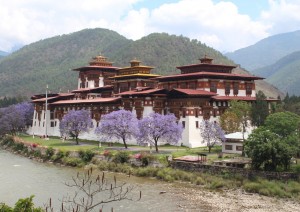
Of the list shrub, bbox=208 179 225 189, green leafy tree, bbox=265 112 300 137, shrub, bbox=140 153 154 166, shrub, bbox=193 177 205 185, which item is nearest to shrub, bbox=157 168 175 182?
shrub, bbox=193 177 205 185

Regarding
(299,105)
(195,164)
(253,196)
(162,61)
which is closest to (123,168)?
(195,164)

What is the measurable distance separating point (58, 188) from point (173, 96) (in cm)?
2916

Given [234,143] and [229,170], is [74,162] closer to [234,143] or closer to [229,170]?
[234,143]

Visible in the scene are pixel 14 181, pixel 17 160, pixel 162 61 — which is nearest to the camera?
pixel 14 181

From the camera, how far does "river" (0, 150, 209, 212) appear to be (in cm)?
3568

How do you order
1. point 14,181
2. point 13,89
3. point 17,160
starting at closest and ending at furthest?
point 14,181 < point 17,160 < point 13,89

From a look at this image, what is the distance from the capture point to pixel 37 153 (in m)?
65.7

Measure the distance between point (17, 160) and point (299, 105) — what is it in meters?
45.3

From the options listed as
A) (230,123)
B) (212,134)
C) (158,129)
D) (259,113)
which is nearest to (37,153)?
(158,129)

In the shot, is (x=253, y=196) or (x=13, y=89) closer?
(x=253, y=196)

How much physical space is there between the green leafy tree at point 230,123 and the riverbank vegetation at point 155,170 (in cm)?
1218

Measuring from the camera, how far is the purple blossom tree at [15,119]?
9272 centimetres

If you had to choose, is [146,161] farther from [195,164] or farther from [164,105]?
[164,105]

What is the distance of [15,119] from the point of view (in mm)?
93562
